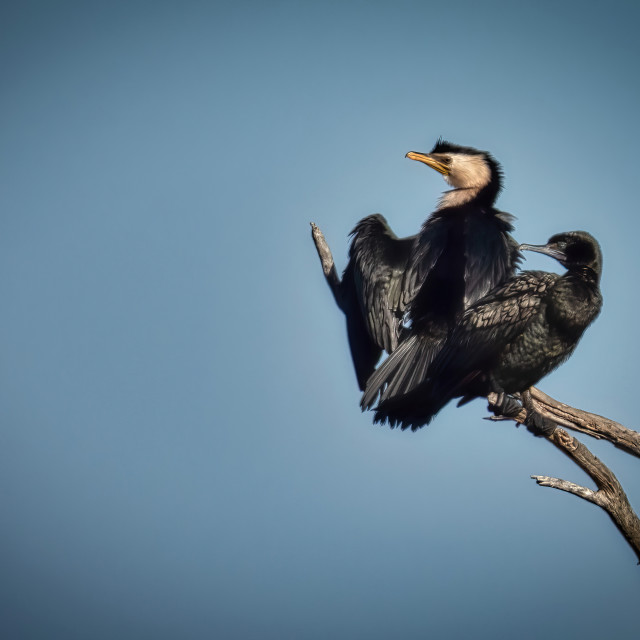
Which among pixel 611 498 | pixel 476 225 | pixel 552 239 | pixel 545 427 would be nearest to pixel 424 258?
pixel 476 225

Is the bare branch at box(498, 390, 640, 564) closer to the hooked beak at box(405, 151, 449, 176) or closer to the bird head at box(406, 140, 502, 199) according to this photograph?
the bird head at box(406, 140, 502, 199)

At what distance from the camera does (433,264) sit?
6.22 meters

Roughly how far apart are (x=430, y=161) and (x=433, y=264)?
1214 mm

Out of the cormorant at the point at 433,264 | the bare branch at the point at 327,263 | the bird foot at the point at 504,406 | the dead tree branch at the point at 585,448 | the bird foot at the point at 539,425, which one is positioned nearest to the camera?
the dead tree branch at the point at 585,448

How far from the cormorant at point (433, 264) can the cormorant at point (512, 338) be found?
224 mm

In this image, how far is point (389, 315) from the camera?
6.38 meters

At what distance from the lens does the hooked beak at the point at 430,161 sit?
23.2ft

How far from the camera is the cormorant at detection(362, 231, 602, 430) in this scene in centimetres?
561

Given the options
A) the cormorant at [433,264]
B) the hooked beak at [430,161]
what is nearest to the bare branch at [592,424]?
the cormorant at [433,264]

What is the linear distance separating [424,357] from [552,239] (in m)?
1.10

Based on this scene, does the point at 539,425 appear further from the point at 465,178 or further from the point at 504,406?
the point at 465,178

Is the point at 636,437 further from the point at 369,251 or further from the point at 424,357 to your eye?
the point at 369,251

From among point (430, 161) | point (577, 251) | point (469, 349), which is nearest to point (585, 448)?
point (469, 349)

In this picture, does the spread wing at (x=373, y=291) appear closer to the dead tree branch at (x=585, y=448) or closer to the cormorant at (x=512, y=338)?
the dead tree branch at (x=585, y=448)
